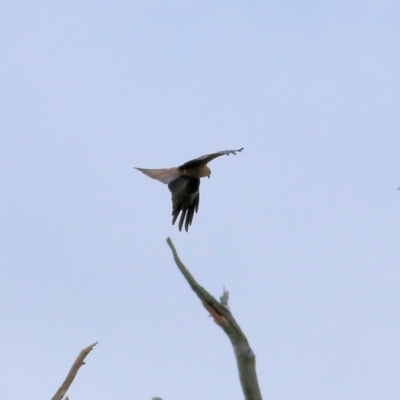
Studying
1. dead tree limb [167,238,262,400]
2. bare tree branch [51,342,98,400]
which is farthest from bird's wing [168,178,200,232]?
dead tree limb [167,238,262,400]

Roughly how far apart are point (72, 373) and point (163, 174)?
11406 millimetres

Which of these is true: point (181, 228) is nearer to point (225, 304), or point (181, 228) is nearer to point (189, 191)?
point (189, 191)

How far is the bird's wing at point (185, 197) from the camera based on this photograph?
19.7 meters

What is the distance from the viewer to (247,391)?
3.70 meters

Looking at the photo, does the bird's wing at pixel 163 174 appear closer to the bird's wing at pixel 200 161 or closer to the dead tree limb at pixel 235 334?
the bird's wing at pixel 200 161

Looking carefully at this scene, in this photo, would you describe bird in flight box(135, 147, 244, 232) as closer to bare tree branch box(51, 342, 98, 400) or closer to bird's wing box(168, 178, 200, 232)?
bird's wing box(168, 178, 200, 232)

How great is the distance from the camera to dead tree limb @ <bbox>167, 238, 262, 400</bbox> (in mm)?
3713

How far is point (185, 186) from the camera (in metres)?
19.8

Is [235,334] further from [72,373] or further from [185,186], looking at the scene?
[185,186]

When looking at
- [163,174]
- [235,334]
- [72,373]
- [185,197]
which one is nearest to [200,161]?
[163,174]

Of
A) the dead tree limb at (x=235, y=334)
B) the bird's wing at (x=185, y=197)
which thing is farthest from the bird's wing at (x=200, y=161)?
the dead tree limb at (x=235, y=334)

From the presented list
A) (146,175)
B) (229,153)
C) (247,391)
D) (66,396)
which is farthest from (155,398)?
(146,175)

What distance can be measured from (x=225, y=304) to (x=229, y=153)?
11.2 meters

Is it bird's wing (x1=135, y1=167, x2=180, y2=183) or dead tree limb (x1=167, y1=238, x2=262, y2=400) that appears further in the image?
bird's wing (x1=135, y1=167, x2=180, y2=183)
